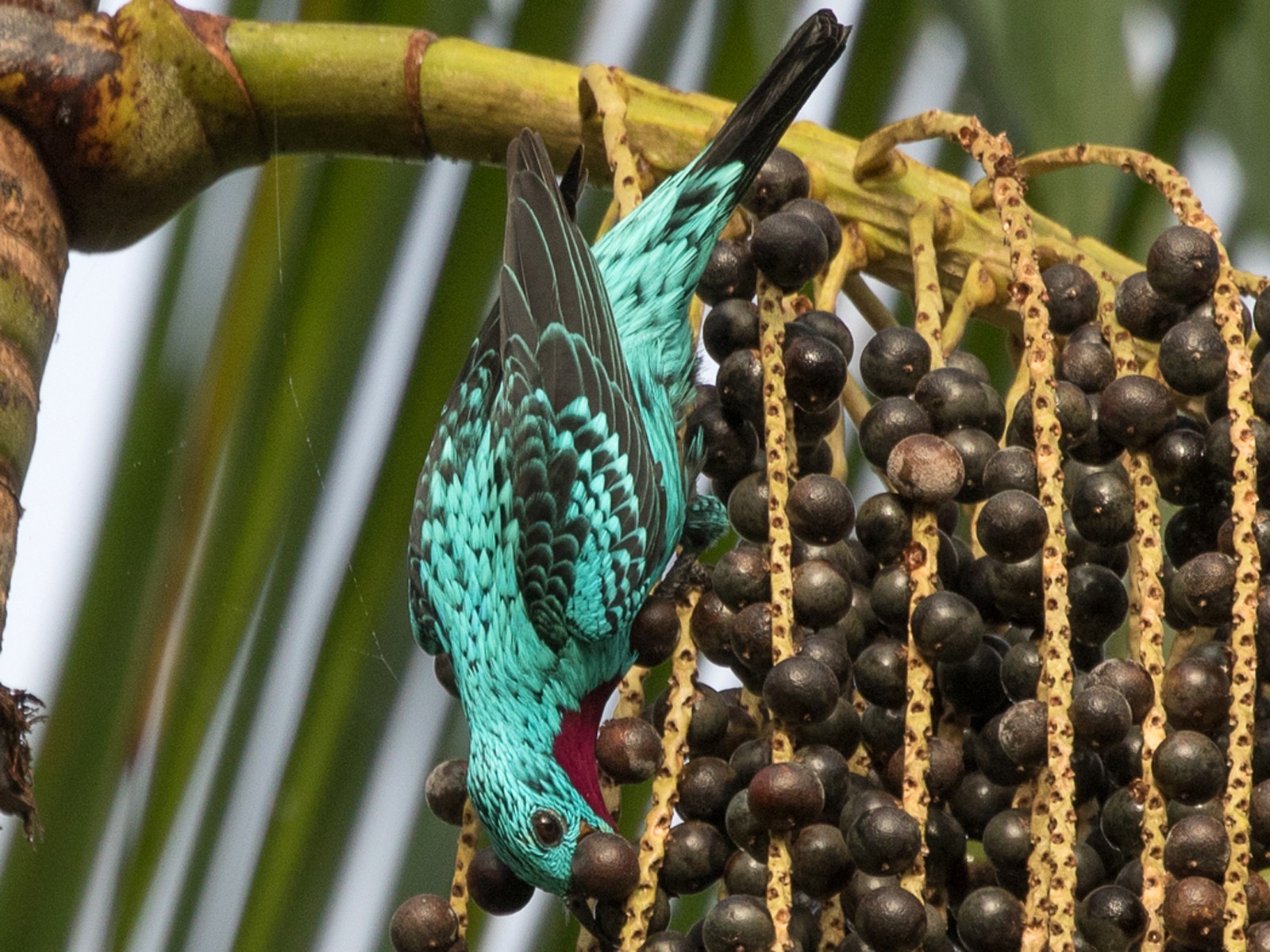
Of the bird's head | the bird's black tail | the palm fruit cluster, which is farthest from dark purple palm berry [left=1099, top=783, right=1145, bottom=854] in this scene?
the bird's black tail

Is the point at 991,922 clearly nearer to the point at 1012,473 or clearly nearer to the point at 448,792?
the point at 1012,473

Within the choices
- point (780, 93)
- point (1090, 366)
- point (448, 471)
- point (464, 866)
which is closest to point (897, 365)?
point (1090, 366)

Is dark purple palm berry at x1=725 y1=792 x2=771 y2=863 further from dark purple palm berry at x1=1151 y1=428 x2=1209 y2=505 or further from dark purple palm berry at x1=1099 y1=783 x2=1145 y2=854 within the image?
dark purple palm berry at x1=1151 y1=428 x2=1209 y2=505

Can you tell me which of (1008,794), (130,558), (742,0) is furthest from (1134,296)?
(130,558)

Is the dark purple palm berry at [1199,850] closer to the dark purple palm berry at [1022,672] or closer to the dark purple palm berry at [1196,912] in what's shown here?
the dark purple palm berry at [1196,912]

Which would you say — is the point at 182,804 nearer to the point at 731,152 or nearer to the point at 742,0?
the point at 731,152

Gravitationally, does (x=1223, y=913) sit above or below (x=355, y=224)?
below

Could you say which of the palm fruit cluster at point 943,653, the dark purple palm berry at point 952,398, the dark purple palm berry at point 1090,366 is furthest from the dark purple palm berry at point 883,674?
the dark purple palm berry at point 1090,366
